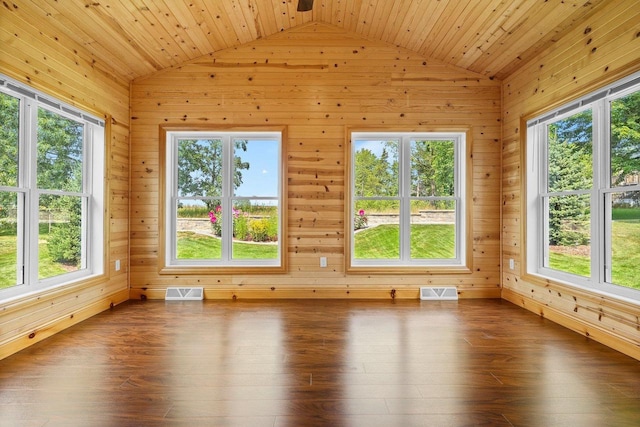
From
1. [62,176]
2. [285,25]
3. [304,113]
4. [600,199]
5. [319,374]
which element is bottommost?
[319,374]

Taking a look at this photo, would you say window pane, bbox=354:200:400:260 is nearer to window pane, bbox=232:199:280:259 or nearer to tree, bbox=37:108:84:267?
window pane, bbox=232:199:280:259

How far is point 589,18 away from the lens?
3.10m

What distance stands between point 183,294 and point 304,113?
8.59 feet

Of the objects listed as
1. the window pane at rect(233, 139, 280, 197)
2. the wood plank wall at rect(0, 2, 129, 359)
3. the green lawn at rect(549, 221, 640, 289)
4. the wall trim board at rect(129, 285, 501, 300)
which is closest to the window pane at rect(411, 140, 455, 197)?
the wall trim board at rect(129, 285, 501, 300)

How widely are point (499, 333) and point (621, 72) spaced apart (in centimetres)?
226

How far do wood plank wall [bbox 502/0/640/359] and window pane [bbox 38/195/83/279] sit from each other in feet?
15.6

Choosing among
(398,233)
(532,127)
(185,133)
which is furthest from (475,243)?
(185,133)

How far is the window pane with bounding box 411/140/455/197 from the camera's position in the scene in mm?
4664

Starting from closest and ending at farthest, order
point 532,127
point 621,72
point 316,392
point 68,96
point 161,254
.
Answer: point 316,392 < point 621,72 < point 68,96 < point 532,127 < point 161,254

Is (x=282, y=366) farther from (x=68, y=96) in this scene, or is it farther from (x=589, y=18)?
(x=589, y=18)

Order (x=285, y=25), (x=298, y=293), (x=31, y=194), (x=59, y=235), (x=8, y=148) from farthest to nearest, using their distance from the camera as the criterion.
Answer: (x=298, y=293) → (x=285, y=25) → (x=59, y=235) → (x=31, y=194) → (x=8, y=148)

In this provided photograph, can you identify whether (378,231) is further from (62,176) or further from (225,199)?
(62,176)

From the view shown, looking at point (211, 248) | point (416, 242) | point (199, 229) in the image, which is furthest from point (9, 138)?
point (416, 242)

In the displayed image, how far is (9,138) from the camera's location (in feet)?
9.46
